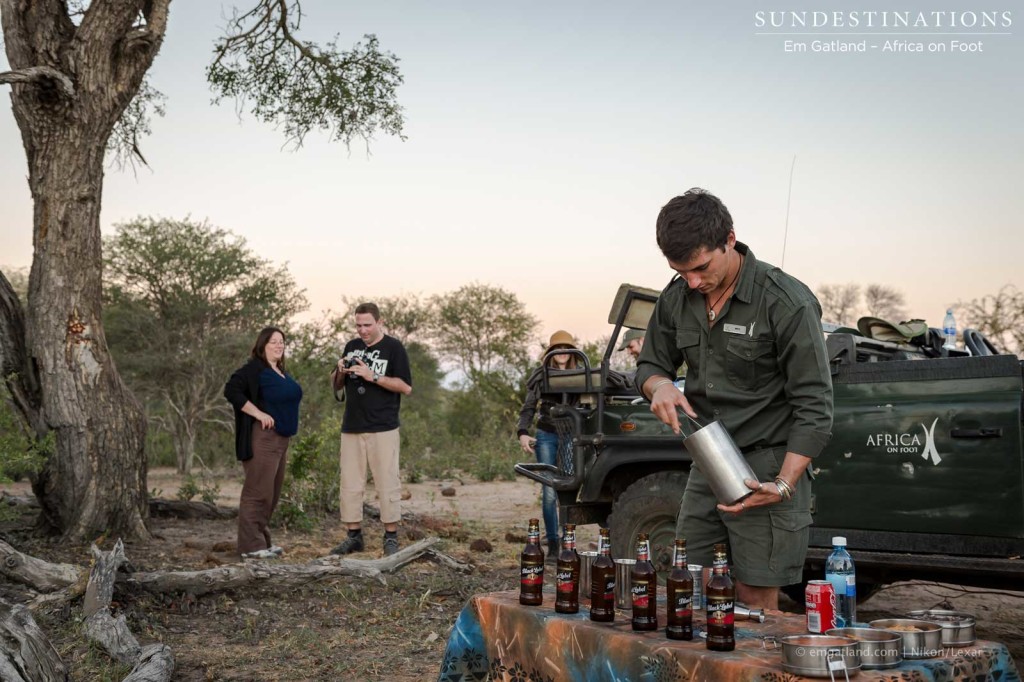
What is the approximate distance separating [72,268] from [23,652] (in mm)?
5355

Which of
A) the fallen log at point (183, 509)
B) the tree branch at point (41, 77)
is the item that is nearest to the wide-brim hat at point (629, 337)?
the tree branch at point (41, 77)

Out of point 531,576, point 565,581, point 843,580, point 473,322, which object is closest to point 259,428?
point 531,576

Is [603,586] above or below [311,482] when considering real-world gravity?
above

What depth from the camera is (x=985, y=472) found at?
5.13m

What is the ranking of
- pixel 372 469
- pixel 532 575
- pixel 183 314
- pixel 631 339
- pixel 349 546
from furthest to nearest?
1. pixel 183 314
2. pixel 349 546
3. pixel 372 469
4. pixel 631 339
5. pixel 532 575

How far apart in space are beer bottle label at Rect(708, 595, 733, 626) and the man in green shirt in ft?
1.51

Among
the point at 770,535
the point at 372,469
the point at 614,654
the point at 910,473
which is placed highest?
Result: the point at 910,473

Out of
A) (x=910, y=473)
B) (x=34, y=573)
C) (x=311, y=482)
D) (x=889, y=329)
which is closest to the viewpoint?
(x=910, y=473)

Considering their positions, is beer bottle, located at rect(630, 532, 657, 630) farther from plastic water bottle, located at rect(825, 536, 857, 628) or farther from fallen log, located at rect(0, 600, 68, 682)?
fallen log, located at rect(0, 600, 68, 682)

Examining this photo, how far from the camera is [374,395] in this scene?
845 centimetres

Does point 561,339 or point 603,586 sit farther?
point 561,339

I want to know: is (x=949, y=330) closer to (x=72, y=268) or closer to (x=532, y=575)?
(x=532, y=575)

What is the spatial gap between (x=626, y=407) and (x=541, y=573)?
3.26 m

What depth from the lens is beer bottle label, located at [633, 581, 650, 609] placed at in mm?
3127
